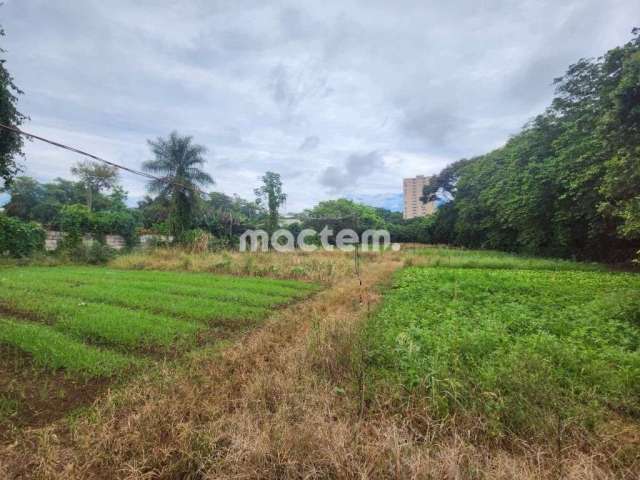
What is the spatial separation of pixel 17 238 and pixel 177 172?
1042 cm

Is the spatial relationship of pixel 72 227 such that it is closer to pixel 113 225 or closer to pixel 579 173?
pixel 113 225

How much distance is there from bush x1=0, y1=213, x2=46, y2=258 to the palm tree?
25.3ft

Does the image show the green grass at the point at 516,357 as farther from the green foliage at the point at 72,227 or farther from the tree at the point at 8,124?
the green foliage at the point at 72,227

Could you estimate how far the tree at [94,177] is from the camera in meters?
34.8

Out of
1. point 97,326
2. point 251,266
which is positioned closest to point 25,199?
point 251,266

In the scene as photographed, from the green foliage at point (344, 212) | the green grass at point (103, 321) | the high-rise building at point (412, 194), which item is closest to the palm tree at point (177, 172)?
the green foliage at point (344, 212)

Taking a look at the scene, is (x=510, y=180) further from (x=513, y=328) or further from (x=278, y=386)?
(x=278, y=386)

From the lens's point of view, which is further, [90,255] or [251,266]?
[90,255]

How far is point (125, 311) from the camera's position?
594cm

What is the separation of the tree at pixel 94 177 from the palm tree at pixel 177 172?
17.5 m

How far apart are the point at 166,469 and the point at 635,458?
9.96 feet

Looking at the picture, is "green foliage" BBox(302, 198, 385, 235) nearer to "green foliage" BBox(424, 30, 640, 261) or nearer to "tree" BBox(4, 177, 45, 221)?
"green foliage" BBox(424, 30, 640, 261)

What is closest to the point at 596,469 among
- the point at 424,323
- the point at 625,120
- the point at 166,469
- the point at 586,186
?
the point at 166,469

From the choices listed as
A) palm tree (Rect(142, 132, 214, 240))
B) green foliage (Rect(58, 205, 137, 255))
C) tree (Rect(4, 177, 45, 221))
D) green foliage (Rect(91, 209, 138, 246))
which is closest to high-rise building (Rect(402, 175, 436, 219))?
palm tree (Rect(142, 132, 214, 240))
